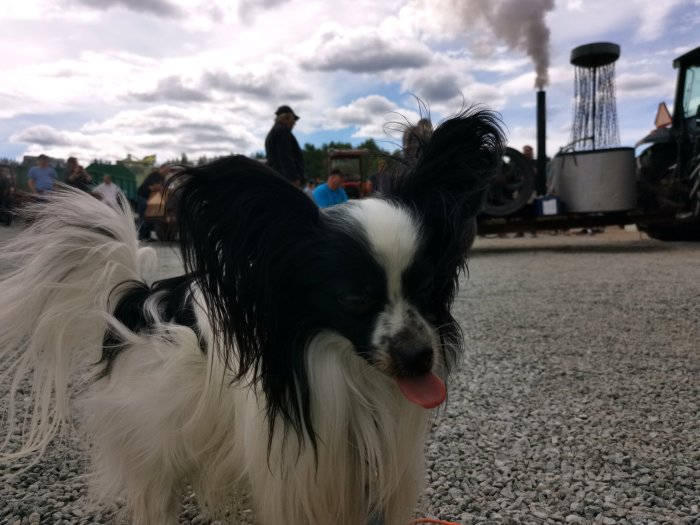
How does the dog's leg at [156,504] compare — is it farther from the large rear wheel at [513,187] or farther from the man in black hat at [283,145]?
the large rear wheel at [513,187]

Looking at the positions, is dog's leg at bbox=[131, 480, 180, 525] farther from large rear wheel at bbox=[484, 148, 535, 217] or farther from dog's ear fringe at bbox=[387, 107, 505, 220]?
large rear wheel at bbox=[484, 148, 535, 217]

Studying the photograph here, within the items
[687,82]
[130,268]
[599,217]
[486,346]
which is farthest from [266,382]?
[687,82]

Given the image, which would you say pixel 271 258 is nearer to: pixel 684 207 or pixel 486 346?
pixel 486 346

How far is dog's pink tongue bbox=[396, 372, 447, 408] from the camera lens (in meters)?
1.71

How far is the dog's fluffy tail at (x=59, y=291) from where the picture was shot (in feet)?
7.73

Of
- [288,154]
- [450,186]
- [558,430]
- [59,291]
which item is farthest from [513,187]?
[59,291]

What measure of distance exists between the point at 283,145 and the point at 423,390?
5.61m

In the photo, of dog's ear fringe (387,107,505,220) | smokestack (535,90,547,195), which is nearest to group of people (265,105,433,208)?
dog's ear fringe (387,107,505,220)

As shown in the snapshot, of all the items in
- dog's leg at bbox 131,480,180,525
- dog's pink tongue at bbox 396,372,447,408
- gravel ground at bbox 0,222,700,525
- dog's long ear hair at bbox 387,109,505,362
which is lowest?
gravel ground at bbox 0,222,700,525

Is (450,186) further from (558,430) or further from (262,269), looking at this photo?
(558,430)

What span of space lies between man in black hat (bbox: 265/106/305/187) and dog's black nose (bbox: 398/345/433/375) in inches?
209

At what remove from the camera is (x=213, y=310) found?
1.85 m

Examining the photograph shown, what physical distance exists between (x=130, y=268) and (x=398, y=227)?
1.31 meters

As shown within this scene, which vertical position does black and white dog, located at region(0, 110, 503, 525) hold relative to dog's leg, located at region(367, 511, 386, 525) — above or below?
above
